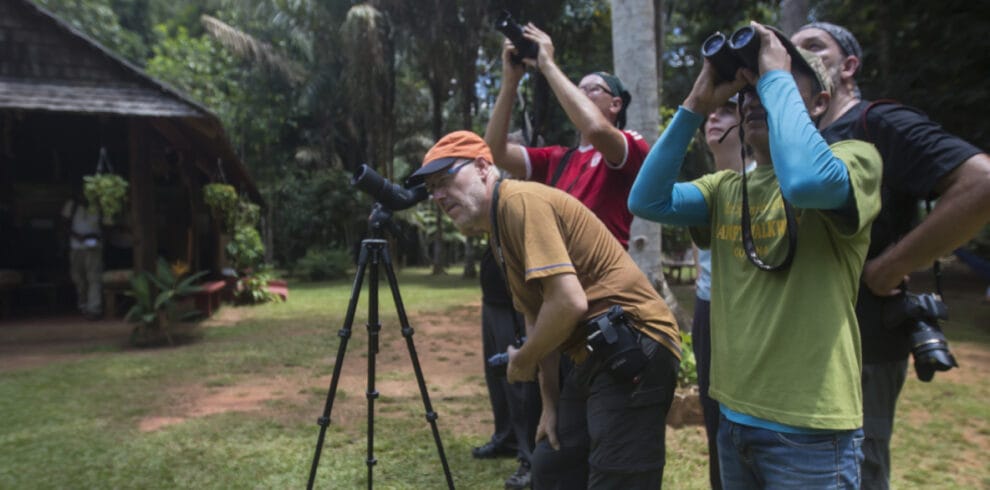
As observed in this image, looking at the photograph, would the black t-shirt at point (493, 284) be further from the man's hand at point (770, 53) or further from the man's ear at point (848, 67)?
the man's hand at point (770, 53)

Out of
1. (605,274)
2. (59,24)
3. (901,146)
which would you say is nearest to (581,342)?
(605,274)

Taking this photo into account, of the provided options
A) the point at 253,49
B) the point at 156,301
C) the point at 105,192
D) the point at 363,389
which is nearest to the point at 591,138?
the point at 363,389

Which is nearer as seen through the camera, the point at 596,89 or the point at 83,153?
the point at 596,89

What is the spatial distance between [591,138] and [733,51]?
100 centimetres

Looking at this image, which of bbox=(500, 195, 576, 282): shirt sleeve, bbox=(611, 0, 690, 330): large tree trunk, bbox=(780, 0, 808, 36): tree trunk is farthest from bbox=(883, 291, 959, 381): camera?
bbox=(780, 0, 808, 36): tree trunk

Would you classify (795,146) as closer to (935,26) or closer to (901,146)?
(901,146)

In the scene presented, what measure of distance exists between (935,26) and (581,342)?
42.2 ft

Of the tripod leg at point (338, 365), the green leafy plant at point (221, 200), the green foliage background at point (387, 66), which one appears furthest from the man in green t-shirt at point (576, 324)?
the green leafy plant at point (221, 200)

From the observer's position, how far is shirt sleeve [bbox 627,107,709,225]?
1.83 meters

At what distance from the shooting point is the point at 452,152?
2125mm

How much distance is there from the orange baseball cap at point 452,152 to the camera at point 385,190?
75cm

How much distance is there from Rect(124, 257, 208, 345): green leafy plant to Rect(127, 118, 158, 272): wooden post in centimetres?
93

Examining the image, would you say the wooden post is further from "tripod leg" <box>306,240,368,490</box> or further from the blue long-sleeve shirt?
the blue long-sleeve shirt

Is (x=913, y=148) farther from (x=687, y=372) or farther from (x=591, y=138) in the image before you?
(x=687, y=372)
